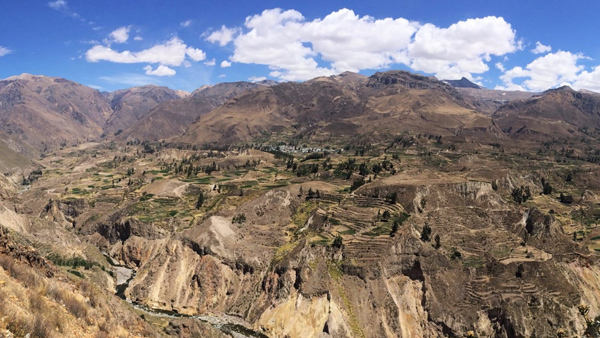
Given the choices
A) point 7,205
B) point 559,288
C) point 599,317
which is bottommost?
point 599,317

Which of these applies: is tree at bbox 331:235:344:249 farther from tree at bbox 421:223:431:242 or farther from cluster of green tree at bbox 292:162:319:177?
cluster of green tree at bbox 292:162:319:177

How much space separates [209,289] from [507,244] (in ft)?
191

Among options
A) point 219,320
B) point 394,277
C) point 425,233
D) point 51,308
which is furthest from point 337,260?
point 51,308

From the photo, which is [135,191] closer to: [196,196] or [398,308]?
[196,196]

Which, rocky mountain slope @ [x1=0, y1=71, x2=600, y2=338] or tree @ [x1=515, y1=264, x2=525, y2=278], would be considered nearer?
rocky mountain slope @ [x1=0, y1=71, x2=600, y2=338]

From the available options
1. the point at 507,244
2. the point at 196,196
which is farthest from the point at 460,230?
the point at 196,196

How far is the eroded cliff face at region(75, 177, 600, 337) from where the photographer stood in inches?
2604

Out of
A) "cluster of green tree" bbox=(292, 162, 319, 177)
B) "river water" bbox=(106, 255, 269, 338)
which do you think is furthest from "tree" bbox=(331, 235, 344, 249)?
"cluster of green tree" bbox=(292, 162, 319, 177)

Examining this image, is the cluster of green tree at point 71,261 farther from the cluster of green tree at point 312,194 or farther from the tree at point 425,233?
the tree at point 425,233

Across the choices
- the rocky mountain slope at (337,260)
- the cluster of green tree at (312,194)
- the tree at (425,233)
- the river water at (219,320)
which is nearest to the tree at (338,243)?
the rocky mountain slope at (337,260)

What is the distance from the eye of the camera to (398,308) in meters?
67.8

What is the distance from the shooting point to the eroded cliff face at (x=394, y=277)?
217 ft

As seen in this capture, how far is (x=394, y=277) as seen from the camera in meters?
72.9

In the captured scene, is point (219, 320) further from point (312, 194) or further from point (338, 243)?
point (312, 194)
